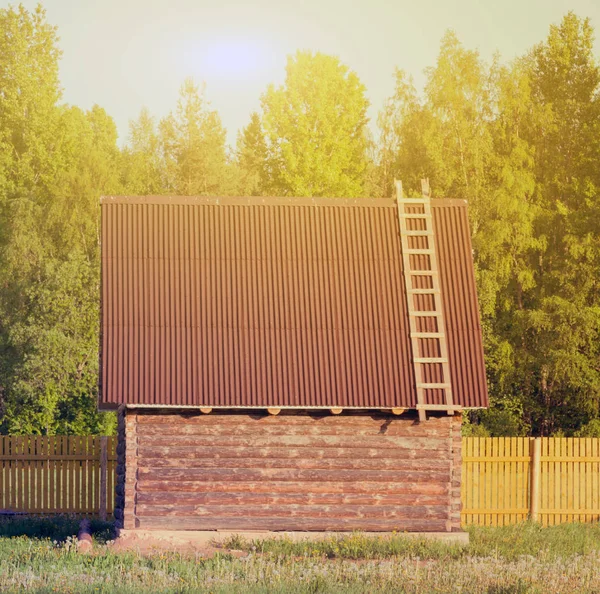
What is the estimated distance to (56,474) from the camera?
908 inches

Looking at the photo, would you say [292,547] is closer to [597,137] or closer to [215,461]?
[215,461]

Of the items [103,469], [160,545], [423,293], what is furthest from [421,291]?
[103,469]

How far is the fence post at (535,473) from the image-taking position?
22.6 meters

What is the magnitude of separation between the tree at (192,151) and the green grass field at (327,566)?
1218 inches

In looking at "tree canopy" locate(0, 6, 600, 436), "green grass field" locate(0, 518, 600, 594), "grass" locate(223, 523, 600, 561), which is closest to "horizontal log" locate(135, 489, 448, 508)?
"grass" locate(223, 523, 600, 561)

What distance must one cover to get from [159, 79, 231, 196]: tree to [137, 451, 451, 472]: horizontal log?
31300 mm

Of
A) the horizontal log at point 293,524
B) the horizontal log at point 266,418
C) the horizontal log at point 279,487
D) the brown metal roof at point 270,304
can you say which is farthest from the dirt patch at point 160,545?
the brown metal roof at point 270,304

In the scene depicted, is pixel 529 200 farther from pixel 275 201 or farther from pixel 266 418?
pixel 266 418

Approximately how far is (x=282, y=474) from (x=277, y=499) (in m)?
0.41

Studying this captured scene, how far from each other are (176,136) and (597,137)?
1968 cm

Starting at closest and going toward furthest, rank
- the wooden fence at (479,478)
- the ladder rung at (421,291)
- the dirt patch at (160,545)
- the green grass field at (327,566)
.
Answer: the green grass field at (327,566), the dirt patch at (160,545), the ladder rung at (421,291), the wooden fence at (479,478)

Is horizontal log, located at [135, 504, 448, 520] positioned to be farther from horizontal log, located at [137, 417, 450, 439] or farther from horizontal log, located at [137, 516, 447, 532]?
horizontal log, located at [137, 417, 450, 439]

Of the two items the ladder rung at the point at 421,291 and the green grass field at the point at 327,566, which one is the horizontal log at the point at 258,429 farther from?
the ladder rung at the point at 421,291

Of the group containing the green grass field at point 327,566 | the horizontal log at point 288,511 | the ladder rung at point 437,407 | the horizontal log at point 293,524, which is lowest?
the green grass field at point 327,566
